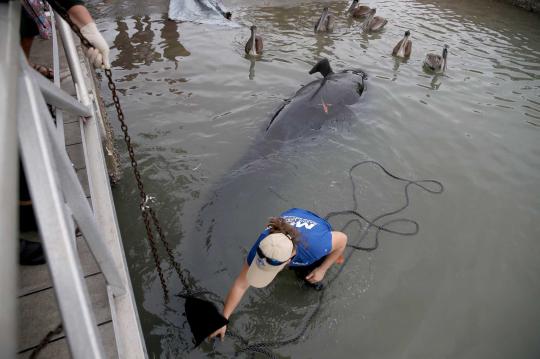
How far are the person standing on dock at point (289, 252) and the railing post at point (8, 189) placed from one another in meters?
2.03

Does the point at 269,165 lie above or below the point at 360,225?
above

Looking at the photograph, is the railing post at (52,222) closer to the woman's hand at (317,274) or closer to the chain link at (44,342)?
the chain link at (44,342)

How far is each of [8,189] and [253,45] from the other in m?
8.37

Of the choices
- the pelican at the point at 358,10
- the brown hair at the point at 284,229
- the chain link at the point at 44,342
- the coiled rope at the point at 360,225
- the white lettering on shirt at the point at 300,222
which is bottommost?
the coiled rope at the point at 360,225

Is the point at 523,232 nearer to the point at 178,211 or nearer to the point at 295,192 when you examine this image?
the point at 295,192

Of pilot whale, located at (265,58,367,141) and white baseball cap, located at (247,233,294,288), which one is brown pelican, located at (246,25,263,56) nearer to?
pilot whale, located at (265,58,367,141)

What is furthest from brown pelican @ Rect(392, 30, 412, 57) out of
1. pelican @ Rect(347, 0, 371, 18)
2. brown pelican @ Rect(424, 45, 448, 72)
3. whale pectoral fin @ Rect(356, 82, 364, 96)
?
pelican @ Rect(347, 0, 371, 18)

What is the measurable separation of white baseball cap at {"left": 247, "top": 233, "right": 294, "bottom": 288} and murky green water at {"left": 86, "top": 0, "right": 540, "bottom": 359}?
100 cm

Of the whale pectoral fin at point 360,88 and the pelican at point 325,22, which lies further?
the pelican at point 325,22

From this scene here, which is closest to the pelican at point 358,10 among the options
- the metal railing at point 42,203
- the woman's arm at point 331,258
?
the woman's arm at point 331,258

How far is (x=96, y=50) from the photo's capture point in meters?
2.59

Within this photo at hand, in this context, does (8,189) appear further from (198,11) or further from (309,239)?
(198,11)

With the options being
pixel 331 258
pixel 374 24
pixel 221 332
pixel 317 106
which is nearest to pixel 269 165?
pixel 317 106

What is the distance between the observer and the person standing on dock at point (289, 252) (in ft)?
8.87
